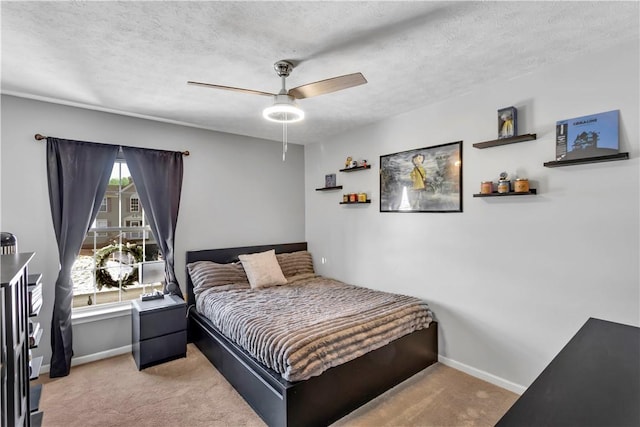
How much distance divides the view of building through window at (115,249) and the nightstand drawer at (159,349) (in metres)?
0.72

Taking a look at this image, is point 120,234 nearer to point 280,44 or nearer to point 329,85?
point 280,44

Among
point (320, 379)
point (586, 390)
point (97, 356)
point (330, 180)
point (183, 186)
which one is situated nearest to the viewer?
point (586, 390)

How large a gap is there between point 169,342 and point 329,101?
2.89 metres

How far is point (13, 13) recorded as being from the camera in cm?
167

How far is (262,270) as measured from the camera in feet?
12.6

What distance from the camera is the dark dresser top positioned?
2.91 feet

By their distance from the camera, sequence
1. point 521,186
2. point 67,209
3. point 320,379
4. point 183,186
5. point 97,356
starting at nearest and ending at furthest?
point 320,379
point 521,186
point 67,209
point 97,356
point 183,186

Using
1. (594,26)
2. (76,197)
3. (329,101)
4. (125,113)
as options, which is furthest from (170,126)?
(594,26)

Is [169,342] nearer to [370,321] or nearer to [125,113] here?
[370,321]

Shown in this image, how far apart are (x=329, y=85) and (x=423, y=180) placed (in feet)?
5.31

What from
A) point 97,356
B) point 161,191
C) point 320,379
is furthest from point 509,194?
point 97,356

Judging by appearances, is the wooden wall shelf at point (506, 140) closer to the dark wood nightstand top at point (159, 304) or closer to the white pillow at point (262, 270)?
the white pillow at point (262, 270)

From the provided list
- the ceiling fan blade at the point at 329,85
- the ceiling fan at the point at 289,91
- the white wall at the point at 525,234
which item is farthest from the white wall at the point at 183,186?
the ceiling fan blade at the point at 329,85

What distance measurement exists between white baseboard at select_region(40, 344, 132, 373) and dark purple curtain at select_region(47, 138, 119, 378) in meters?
0.15
